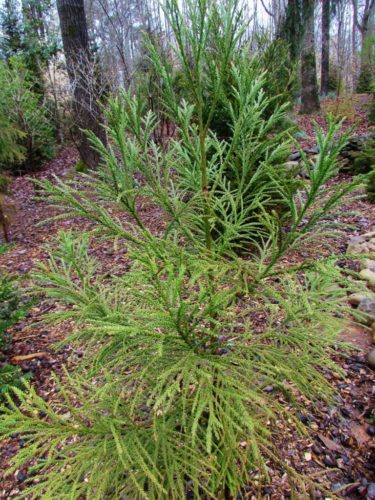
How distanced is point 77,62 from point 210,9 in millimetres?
6602

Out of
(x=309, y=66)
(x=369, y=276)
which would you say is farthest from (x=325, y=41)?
(x=369, y=276)

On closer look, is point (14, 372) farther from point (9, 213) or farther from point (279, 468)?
point (9, 213)

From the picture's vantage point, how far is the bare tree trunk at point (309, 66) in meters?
10.4

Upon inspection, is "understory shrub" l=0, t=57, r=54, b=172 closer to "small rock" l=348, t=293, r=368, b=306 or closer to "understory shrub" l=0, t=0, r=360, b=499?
"understory shrub" l=0, t=0, r=360, b=499

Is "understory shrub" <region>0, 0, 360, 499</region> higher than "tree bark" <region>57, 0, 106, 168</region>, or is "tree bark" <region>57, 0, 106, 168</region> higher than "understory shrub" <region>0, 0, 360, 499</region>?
"tree bark" <region>57, 0, 106, 168</region>

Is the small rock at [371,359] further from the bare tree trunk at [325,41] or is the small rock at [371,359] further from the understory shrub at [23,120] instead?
the bare tree trunk at [325,41]

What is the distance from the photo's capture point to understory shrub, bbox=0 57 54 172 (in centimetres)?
735

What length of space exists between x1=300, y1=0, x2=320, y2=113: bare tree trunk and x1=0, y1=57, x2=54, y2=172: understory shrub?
8.60 metres

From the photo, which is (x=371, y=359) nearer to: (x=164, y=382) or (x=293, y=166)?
(x=164, y=382)

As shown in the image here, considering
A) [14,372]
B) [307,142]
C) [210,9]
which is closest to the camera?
[210,9]

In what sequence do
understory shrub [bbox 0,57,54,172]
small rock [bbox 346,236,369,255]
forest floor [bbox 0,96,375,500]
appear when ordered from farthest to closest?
understory shrub [bbox 0,57,54,172] < small rock [bbox 346,236,369,255] < forest floor [bbox 0,96,375,500]

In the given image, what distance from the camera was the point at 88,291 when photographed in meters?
1.58

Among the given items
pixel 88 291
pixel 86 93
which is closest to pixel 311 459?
pixel 88 291

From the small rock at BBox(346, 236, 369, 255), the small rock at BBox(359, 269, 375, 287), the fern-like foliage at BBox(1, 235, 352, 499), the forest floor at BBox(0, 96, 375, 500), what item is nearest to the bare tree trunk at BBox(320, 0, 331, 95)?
the small rock at BBox(346, 236, 369, 255)
